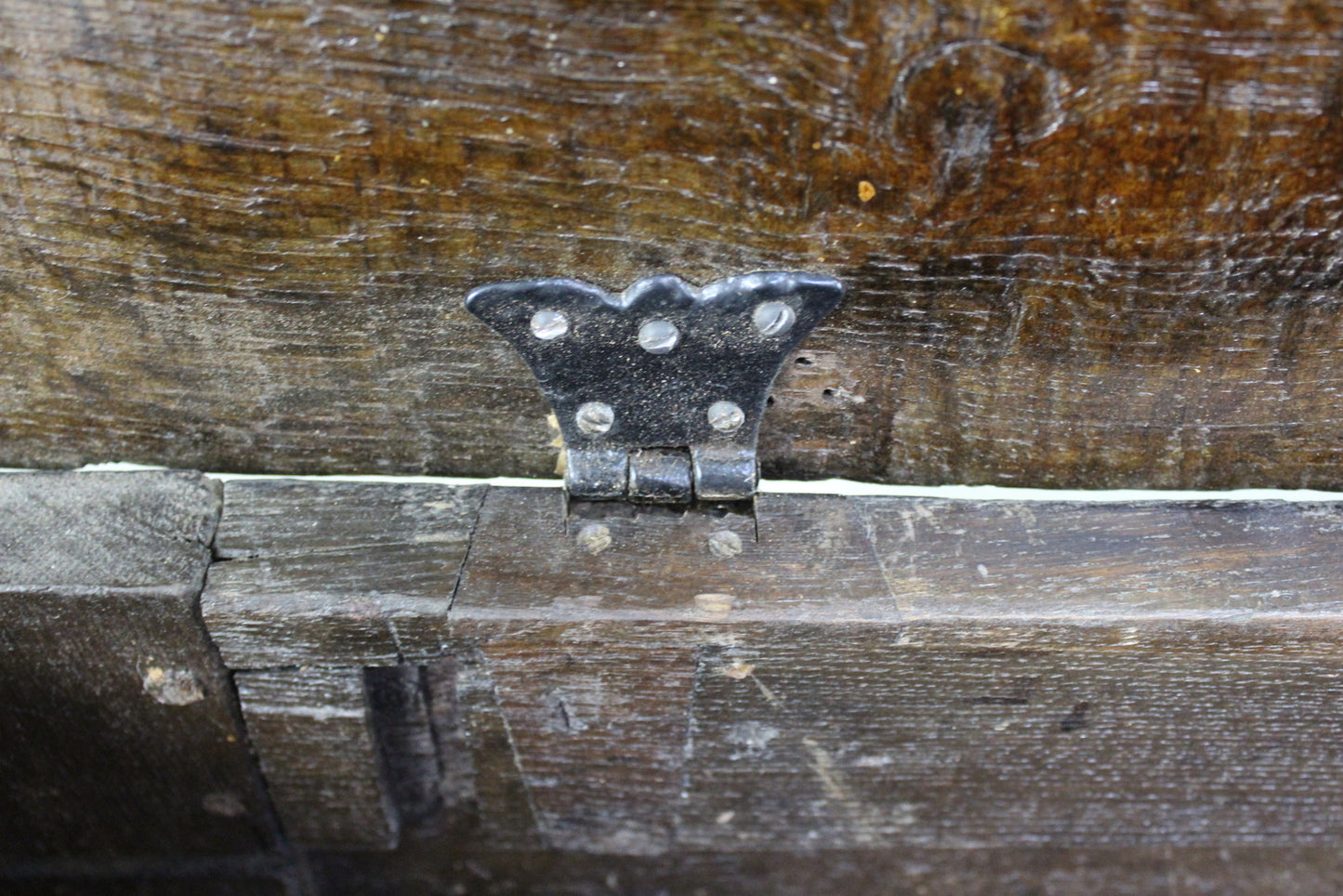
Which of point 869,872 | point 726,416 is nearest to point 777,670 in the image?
point 726,416

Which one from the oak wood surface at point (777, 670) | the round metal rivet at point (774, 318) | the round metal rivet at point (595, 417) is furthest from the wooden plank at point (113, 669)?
the round metal rivet at point (774, 318)

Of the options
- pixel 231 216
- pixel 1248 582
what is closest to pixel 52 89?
pixel 231 216

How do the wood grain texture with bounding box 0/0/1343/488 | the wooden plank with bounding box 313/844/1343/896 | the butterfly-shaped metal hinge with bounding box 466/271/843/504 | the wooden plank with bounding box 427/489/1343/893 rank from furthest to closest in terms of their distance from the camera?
the wooden plank with bounding box 313/844/1343/896 < the wooden plank with bounding box 427/489/1343/893 < the butterfly-shaped metal hinge with bounding box 466/271/843/504 < the wood grain texture with bounding box 0/0/1343/488

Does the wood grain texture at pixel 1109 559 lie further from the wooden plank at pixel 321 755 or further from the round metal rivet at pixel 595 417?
the wooden plank at pixel 321 755

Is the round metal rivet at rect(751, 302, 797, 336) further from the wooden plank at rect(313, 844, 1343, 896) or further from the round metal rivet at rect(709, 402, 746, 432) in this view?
the wooden plank at rect(313, 844, 1343, 896)

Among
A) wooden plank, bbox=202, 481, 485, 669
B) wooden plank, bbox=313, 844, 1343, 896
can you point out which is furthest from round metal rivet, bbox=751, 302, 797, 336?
wooden plank, bbox=313, 844, 1343, 896
